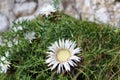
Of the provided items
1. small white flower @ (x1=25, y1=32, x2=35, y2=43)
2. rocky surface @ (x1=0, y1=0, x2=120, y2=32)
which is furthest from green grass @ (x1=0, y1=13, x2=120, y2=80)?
rocky surface @ (x1=0, y1=0, x2=120, y2=32)

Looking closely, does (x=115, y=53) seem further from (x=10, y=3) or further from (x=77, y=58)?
(x=10, y=3)

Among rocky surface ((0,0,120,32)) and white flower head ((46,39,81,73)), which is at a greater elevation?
rocky surface ((0,0,120,32))

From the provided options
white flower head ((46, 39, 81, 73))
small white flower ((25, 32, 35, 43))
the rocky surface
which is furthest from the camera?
the rocky surface

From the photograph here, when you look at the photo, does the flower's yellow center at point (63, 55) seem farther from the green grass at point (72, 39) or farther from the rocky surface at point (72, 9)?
the rocky surface at point (72, 9)

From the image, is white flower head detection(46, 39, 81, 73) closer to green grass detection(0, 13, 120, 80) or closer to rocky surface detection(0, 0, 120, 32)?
green grass detection(0, 13, 120, 80)

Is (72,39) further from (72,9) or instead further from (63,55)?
(72,9)

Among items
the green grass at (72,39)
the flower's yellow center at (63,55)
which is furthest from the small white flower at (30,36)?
the flower's yellow center at (63,55)
